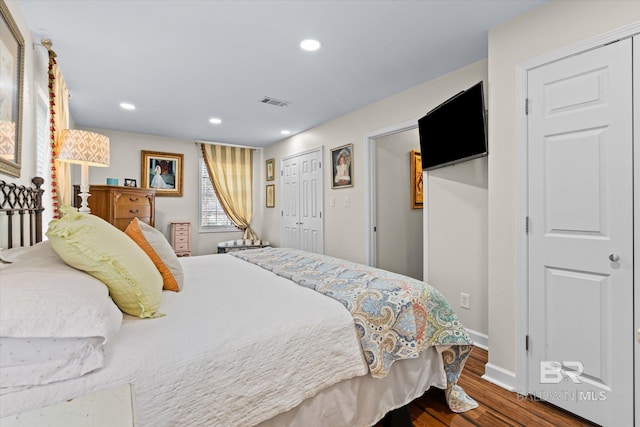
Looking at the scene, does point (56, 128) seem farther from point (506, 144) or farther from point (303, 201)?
point (506, 144)

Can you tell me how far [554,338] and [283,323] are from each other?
1.67 meters

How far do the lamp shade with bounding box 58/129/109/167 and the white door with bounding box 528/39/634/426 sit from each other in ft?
10.4

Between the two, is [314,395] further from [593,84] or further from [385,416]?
[593,84]

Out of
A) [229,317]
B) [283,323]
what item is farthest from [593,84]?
[229,317]

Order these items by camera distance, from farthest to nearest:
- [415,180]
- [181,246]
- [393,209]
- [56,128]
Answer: [181,246] < [415,180] < [393,209] < [56,128]

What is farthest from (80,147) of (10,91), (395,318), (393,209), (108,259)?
(393,209)

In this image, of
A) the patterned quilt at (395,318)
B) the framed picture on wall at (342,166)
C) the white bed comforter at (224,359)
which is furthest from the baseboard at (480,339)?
the framed picture on wall at (342,166)

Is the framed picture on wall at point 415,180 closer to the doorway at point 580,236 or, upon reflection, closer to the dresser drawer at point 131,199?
the doorway at point 580,236

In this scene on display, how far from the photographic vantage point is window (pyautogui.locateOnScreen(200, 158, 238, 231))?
5.44 meters

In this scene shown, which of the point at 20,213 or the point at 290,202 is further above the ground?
the point at 290,202

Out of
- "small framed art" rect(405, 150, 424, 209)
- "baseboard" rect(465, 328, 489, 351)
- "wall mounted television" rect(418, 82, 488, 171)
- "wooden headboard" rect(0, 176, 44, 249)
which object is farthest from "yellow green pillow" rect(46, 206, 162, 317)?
"small framed art" rect(405, 150, 424, 209)

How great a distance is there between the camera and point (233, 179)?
571 centimetres

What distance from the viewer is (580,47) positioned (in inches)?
68.9

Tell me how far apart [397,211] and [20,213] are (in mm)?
3533
